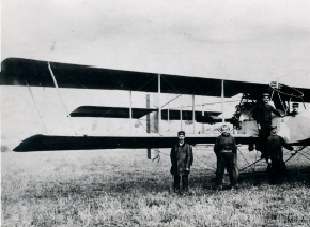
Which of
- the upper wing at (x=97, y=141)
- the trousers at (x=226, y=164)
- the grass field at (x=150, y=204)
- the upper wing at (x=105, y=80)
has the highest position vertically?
the upper wing at (x=105, y=80)

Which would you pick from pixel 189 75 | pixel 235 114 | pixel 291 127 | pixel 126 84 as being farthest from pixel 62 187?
pixel 291 127

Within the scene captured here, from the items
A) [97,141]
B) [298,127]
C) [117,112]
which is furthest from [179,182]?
[117,112]

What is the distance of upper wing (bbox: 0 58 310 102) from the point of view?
591 centimetres

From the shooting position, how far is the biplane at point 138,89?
5.68m

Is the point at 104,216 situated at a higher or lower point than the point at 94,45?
lower

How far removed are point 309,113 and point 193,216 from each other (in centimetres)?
593

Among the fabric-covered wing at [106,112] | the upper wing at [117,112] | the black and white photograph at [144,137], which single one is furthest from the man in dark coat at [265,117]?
the fabric-covered wing at [106,112]

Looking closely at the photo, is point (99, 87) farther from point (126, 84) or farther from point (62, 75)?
point (62, 75)

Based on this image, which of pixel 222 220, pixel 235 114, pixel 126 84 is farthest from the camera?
pixel 235 114

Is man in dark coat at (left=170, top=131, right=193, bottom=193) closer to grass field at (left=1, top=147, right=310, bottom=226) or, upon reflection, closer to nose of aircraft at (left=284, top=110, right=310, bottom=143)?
grass field at (left=1, top=147, right=310, bottom=226)

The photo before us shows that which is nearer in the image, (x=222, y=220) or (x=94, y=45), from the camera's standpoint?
(x=222, y=220)

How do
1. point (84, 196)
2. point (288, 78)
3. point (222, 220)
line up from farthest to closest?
point (288, 78) < point (84, 196) < point (222, 220)

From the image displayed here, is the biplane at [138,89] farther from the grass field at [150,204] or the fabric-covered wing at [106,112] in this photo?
the fabric-covered wing at [106,112]

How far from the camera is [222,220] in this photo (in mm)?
4328
